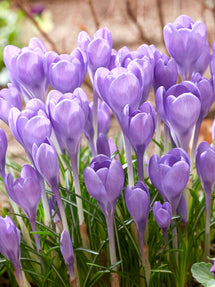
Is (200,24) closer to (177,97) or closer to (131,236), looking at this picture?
(177,97)

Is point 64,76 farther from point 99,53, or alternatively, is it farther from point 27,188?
point 27,188

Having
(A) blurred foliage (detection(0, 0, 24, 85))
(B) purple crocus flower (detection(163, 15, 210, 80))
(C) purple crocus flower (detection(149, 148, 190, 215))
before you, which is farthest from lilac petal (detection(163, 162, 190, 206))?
(A) blurred foliage (detection(0, 0, 24, 85))

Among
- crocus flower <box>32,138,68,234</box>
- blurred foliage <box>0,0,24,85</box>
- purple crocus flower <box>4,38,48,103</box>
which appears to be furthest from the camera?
blurred foliage <box>0,0,24,85</box>

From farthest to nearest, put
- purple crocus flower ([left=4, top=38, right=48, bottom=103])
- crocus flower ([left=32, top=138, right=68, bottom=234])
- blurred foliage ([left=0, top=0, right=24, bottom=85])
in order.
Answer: blurred foliage ([left=0, top=0, right=24, bottom=85]), purple crocus flower ([left=4, top=38, right=48, bottom=103]), crocus flower ([left=32, top=138, right=68, bottom=234])

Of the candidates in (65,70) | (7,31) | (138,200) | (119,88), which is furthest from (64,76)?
(7,31)

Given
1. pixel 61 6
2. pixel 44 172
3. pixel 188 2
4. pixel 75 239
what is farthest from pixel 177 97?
pixel 61 6

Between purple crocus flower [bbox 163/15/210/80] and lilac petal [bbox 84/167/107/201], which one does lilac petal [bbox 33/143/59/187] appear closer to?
lilac petal [bbox 84/167/107/201]

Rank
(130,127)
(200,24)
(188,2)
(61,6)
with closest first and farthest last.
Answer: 1. (130,127)
2. (200,24)
3. (188,2)
4. (61,6)

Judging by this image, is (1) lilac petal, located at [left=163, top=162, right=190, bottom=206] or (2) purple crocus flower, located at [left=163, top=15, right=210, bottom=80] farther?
(2) purple crocus flower, located at [left=163, top=15, right=210, bottom=80]

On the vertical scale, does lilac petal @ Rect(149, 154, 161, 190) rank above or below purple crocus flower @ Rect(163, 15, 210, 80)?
below
